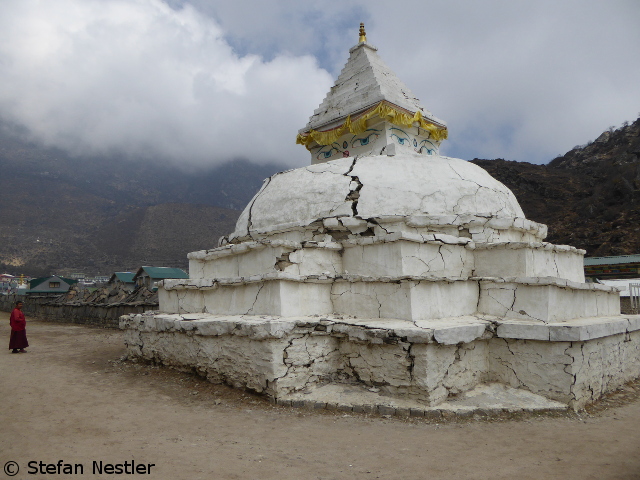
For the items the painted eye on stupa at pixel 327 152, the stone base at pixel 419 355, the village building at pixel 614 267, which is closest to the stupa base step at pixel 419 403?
the stone base at pixel 419 355

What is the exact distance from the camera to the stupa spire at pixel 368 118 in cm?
724

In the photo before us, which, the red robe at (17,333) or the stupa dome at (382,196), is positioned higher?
the stupa dome at (382,196)

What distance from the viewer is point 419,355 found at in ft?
12.5

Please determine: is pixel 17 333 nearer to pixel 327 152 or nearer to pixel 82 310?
pixel 327 152

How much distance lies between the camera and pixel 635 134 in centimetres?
4184

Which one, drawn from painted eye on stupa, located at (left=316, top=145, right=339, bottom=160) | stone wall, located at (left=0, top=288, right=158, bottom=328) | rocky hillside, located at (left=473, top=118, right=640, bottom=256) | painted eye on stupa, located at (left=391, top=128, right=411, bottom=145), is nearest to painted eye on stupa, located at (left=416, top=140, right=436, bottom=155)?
painted eye on stupa, located at (left=391, top=128, right=411, bottom=145)

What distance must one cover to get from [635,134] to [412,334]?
50241mm

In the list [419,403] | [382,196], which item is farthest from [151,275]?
[419,403]

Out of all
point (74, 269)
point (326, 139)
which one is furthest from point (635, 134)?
point (74, 269)

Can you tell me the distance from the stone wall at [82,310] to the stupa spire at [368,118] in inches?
266

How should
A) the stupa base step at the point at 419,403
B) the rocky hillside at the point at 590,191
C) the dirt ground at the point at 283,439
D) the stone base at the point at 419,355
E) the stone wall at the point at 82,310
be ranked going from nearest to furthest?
the dirt ground at the point at 283,439, the stupa base step at the point at 419,403, the stone base at the point at 419,355, the stone wall at the point at 82,310, the rocky hillside at the point at 590,191

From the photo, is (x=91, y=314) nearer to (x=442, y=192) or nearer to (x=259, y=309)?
(x=259, y=309)

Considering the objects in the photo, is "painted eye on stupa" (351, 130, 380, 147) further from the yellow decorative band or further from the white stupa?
the white stupa

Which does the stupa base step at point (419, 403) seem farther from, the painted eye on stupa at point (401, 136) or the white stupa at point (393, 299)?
the painted eye on stupa at point (401, 136)
